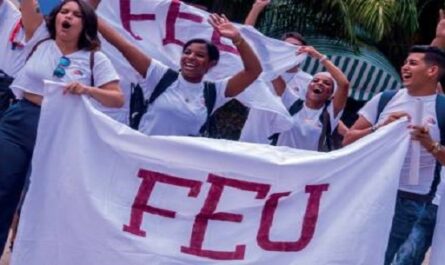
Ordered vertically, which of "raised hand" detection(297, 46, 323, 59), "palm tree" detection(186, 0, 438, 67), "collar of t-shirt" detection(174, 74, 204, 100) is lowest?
"collar of t-shirt" detection(174, 74, 204, 100)

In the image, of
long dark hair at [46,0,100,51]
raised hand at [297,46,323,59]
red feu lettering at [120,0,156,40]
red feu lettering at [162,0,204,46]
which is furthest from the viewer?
raised hand at [297,46,323,59]

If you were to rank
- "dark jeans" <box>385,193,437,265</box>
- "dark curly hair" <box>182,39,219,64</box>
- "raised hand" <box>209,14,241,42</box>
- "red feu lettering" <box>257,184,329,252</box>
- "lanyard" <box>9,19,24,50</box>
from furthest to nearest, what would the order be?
"lanyard" <box>9,19,24,50</box>, "dark curly hair" <box>182,39,219,64</box>, "raised hand" <box>209,14,241,42</box>, "dark jeans" <box>385,193,437,265</box>, "red feu lettering" <box>257,184,329,252</box>

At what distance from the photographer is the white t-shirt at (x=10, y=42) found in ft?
21.5

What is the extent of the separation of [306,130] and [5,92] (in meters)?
1.93

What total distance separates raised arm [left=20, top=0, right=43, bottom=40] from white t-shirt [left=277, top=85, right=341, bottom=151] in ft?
6.03

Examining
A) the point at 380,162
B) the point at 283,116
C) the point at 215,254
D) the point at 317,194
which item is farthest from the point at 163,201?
the point at 283,116

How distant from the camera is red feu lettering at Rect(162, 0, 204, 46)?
7207mm

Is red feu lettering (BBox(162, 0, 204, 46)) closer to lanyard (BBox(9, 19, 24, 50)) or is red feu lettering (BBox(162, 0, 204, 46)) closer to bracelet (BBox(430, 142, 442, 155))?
lanyard (BBox(9, 19, 24, 50))

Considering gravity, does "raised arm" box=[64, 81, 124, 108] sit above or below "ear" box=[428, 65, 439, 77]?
below

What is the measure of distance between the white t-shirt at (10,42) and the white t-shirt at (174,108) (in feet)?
2.50

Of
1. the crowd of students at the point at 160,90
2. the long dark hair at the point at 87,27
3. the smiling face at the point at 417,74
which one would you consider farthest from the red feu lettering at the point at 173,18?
the smiling face at the point at 417,74

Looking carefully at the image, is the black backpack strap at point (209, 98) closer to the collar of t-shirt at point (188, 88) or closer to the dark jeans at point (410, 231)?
the collar of t-shirt at point (188, 88)

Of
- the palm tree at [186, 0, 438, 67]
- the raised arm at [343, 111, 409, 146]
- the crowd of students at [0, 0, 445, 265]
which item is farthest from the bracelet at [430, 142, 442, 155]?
the palm tree at [186, 0, 438, 67]

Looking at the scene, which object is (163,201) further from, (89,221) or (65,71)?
(65,71)
